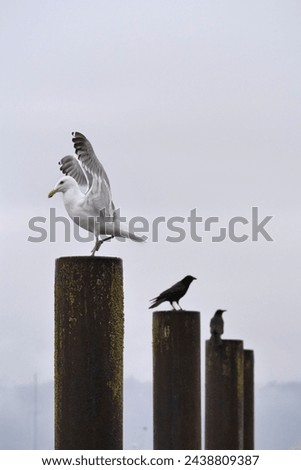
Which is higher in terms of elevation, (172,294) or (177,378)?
(172,294)

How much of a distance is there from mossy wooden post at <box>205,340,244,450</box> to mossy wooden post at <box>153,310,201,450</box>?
2340mm

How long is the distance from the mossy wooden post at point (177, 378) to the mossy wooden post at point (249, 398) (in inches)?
187

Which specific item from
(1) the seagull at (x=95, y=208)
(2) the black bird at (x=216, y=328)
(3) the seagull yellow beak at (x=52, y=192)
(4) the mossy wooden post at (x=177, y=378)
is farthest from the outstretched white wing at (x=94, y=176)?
(2) the black bird at (x=216, y=328)

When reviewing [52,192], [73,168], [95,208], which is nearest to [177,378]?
[95,208]

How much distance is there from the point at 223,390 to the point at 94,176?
331 cm

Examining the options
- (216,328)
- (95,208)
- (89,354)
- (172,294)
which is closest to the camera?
(89,354)

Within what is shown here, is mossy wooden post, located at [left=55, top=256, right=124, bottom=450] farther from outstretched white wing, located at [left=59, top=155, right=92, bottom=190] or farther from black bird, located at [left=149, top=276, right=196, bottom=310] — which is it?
black bird, located at [left=149, top=276, right=196, bottom=310]

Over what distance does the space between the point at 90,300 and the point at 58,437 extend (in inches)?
30.5

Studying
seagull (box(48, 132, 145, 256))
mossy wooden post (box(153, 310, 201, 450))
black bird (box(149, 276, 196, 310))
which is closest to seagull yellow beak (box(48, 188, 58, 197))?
seagull (box(48, 132, 145, 256))

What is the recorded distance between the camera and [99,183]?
952 centimetres

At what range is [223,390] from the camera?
11.9 metres

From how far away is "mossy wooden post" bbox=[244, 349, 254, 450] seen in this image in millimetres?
14211

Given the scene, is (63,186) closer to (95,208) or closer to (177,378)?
(95,208)
